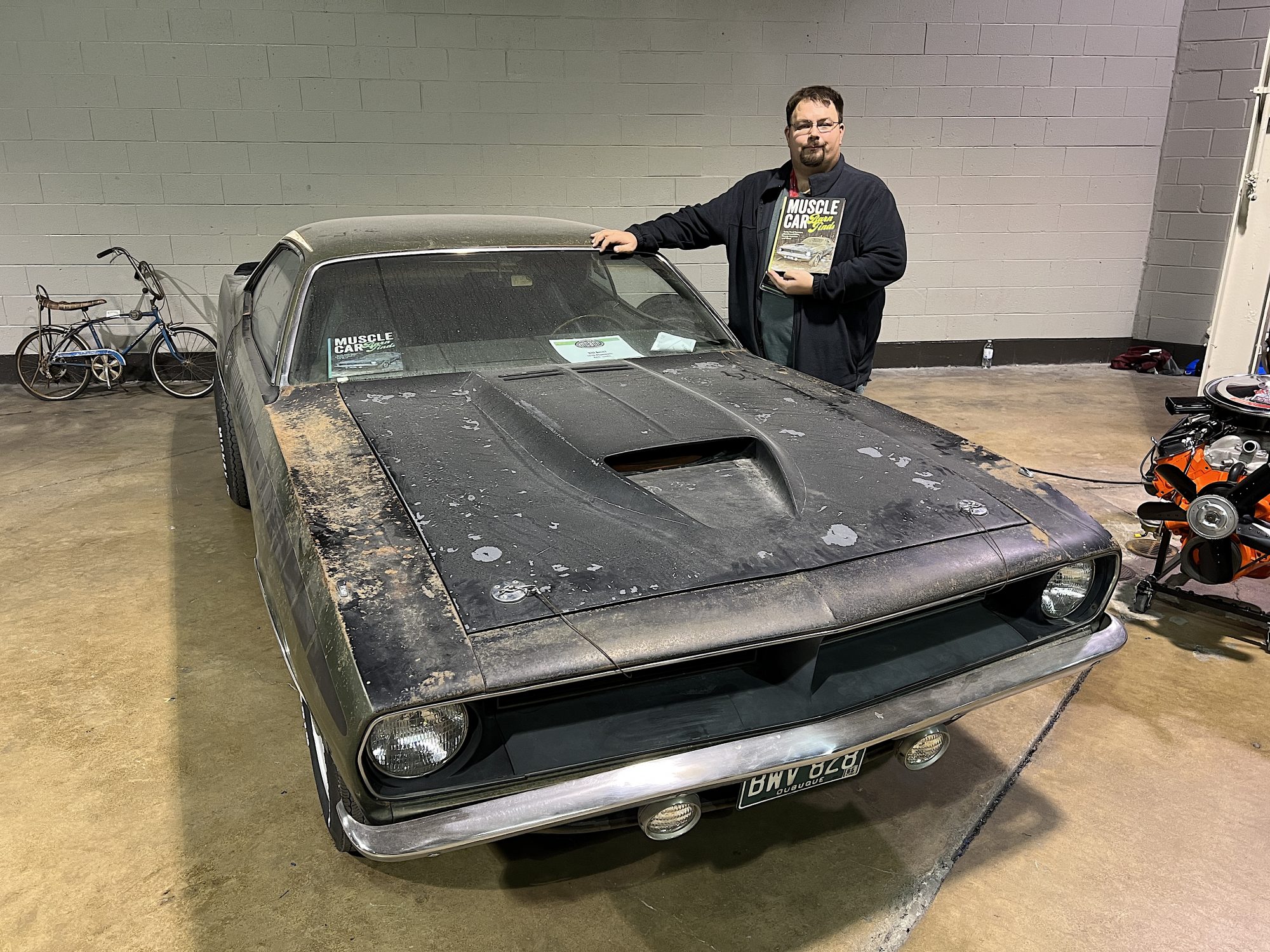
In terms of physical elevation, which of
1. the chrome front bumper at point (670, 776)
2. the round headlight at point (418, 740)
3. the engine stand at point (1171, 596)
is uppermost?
the round headlight at point (418, 740)

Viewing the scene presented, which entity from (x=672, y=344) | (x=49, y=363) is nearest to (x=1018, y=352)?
(x=672, y=344)

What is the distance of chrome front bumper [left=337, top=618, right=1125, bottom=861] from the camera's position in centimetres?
148

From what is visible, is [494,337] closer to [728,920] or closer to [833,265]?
[833,265]

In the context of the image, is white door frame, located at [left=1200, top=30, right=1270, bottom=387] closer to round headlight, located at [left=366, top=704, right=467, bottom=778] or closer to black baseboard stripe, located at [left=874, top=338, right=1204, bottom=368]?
black baseboard stripe, located at [left=874, top=338, right=1204, bottom=368]

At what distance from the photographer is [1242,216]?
4484 mm

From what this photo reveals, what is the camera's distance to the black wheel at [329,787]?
5.20 feet

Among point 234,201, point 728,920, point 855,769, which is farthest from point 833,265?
point 234,201

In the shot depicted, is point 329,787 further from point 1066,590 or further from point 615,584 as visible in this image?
point 1066,590

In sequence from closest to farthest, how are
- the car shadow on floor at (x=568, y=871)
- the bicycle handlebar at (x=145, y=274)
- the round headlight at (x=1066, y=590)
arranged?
the car shadow on floor at (x=568, y=871) → the round headlight at (x=1066, y=590) → the bicycle handlebar at (x=145, y=274)

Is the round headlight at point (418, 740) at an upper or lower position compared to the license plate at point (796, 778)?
upper

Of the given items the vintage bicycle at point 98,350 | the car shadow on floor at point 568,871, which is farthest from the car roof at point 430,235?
the vintage bicycle at point 98,350

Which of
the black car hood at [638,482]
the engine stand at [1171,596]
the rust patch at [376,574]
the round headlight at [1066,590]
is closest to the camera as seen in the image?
the rust patch at [376,574]

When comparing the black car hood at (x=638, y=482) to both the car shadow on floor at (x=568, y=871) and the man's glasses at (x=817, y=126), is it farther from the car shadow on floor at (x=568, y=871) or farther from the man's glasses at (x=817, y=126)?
the man's glasses at (x=817, y=126)

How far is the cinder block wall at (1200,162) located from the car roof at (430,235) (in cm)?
582
